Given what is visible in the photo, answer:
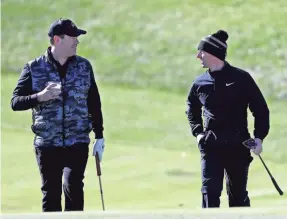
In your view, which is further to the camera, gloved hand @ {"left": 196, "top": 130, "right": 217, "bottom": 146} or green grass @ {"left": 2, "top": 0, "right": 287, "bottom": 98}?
green grass @ {"left": 2, "top": 0, "right": 287, "bottom": 98}

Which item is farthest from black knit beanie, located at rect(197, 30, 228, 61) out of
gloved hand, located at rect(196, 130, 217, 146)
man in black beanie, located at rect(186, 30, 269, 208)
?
gloved hand, located at rect(196, 130, 217, 146)

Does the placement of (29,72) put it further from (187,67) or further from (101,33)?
(101,33)

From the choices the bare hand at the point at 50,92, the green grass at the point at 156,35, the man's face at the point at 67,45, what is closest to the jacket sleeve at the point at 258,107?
the man's face at the point at 67,45

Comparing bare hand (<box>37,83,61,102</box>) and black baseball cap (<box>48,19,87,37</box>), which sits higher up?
black baseball cap (<box>48,19,87,37</box>)

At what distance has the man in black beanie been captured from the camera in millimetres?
10297

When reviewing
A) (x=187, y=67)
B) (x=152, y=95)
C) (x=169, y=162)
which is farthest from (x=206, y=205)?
(x=187, y=67)

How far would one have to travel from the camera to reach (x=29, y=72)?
1022 centimetres

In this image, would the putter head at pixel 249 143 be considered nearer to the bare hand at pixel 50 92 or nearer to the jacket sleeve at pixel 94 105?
the jacket sleeve at pixel 94 105

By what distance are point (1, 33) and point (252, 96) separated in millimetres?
21923

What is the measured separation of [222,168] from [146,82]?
55.2ft

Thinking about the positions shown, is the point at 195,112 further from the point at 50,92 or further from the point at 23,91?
the point at 23,91

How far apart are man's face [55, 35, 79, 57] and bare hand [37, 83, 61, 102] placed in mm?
351

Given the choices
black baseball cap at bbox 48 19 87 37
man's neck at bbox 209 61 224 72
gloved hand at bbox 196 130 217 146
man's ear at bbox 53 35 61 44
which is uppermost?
black baseball cap at bbox 48 19 87 37

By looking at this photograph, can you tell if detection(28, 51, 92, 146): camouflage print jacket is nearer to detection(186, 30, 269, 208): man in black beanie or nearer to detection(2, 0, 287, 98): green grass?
detection(186, 30, 269, 208): man in black beanie
